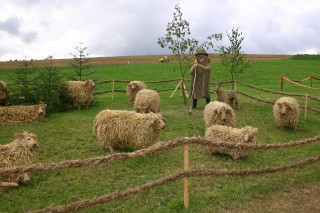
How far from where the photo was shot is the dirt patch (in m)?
5.77

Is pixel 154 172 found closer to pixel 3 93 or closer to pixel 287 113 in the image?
pixel 287 113

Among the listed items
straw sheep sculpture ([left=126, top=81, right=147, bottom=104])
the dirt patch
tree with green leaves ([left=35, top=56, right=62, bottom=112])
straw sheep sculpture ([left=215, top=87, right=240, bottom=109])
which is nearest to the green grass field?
the dirt patch

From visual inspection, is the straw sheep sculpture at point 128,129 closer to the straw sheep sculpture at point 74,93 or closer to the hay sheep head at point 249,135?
the hay sheep head at point 249,135

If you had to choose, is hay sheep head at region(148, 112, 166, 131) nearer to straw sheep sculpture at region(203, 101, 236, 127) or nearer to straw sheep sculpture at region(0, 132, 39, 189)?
straw sheep sculpture at region(203, 101, 236, 127)

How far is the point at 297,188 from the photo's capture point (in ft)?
22.2

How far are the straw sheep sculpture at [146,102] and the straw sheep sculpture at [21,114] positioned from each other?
348 cm

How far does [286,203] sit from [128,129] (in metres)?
3.85

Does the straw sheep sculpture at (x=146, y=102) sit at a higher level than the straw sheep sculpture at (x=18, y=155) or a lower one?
higher

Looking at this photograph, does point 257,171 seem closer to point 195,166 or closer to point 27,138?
point 195,166

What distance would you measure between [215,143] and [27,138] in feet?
11.7

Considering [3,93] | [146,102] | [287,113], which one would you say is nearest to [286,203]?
[287,113]

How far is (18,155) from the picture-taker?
6.28 meters

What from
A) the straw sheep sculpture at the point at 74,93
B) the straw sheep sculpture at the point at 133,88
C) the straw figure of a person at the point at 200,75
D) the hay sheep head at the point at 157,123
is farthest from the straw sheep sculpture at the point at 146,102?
the hay sheep head at the point at 157,123

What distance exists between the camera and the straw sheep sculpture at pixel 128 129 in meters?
8.07
